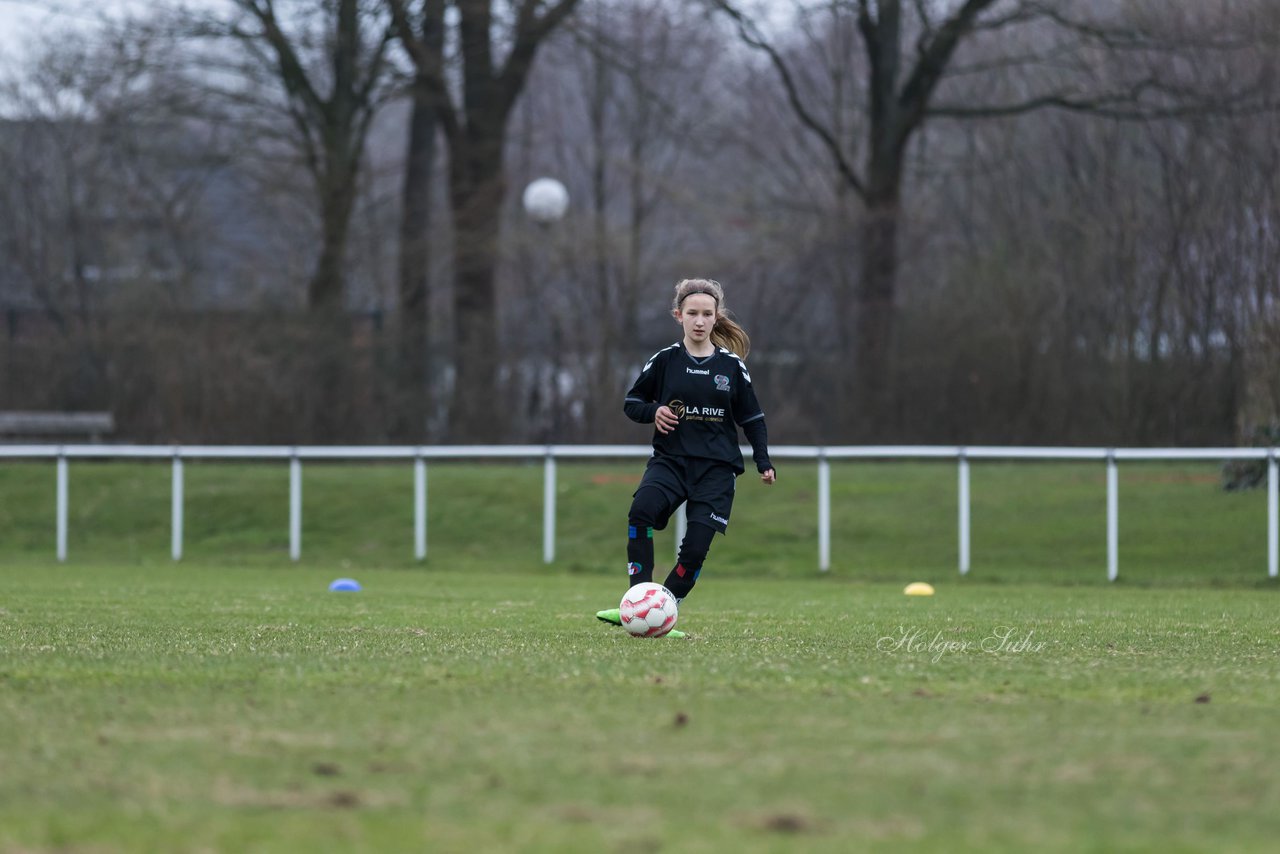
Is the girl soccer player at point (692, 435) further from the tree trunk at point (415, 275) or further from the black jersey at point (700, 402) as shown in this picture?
the tree trunk at point (415, 275)

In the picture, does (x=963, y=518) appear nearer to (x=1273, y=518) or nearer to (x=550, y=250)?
(x=1273, y=518)

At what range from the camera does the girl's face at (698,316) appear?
921cm

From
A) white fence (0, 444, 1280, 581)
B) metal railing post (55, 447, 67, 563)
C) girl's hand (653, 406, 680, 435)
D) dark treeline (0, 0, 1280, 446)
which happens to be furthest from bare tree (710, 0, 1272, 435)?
girl's hand (653, 406, 680, 435)

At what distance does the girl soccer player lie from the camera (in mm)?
9109

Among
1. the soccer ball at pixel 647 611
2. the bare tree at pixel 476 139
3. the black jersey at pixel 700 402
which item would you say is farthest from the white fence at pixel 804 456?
the soccer ball at pixel 647 611

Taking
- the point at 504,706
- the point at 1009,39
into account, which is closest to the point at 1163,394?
the point at 1009,39

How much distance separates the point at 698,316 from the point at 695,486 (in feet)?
2.97

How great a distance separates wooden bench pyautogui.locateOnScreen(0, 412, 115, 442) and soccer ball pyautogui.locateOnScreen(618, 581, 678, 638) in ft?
64.9

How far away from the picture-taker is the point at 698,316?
9.20 m

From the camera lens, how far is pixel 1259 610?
11883mm

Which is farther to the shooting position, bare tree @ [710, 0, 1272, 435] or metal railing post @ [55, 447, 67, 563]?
bare tree @ [710, 0, 1272, 435]

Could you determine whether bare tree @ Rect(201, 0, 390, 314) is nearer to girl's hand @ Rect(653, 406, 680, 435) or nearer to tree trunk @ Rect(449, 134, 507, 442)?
tree trunk @ Rect(449, 134, 507, 442)

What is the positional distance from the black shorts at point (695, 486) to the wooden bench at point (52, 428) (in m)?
19.2

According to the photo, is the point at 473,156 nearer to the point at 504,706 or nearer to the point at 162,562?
the point at 162,562
